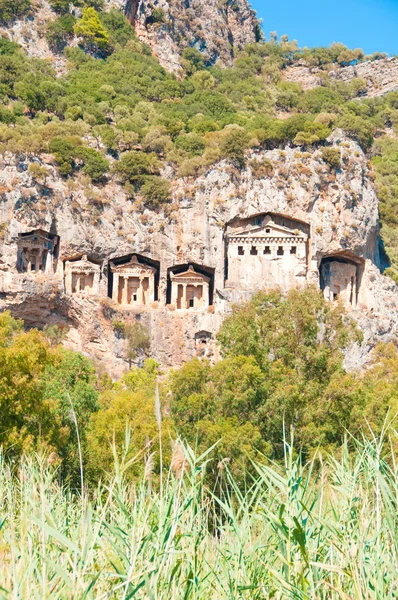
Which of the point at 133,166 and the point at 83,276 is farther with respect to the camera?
the point at 133,166

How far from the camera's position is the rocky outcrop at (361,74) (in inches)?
4067

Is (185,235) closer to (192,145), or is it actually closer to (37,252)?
(37,252)

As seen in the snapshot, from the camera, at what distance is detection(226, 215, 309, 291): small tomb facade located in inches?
2188

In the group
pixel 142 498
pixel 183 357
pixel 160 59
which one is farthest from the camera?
pixel 160 59

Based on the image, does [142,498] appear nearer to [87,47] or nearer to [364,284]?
[364,284]

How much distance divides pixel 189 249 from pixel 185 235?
1.06 metres

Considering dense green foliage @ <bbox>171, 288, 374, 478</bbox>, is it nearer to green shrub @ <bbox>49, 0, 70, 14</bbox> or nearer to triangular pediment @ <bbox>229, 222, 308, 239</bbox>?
triangular pediment @ <bbox>229, 222, 308, 239</bbox>

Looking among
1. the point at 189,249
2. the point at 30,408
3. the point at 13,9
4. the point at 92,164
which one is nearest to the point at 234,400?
the point at 30,408

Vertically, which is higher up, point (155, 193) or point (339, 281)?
point (155, 193)

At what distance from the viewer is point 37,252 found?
2142 inches

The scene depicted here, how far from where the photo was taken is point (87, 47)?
3580 inches

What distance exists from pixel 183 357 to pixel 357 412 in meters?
25.1

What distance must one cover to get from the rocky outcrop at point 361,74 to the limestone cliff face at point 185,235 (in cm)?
4714

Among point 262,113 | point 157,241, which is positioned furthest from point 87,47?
point 157,241
